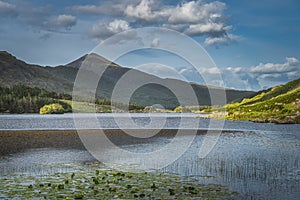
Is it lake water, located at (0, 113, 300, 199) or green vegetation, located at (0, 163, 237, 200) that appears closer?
green vegetation, located at (0, 163, 237, 200)

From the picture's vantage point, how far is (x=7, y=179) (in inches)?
1387

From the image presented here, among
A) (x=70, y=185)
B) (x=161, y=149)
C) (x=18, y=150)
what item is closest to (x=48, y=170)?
(x=70, y=185)

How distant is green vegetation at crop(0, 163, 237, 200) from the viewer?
28922mm

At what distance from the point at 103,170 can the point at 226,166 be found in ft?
51.1

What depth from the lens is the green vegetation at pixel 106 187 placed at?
94.9 ft

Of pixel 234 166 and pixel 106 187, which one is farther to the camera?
pixel 234 166

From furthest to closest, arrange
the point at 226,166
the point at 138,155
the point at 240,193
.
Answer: the point at 138,155 < the point at 226,166 < the point at 240,193

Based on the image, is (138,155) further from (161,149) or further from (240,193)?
(240,193)

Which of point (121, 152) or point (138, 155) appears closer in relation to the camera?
point (138, 155)

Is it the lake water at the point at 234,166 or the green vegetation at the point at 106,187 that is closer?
the green vegetation at the point at 106,187

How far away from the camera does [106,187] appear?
32.0 metres

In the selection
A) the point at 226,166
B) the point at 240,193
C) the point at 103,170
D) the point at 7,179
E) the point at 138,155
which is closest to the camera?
the point at 240,193

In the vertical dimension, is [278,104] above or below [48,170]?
above

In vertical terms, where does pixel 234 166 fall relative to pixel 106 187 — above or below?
above
